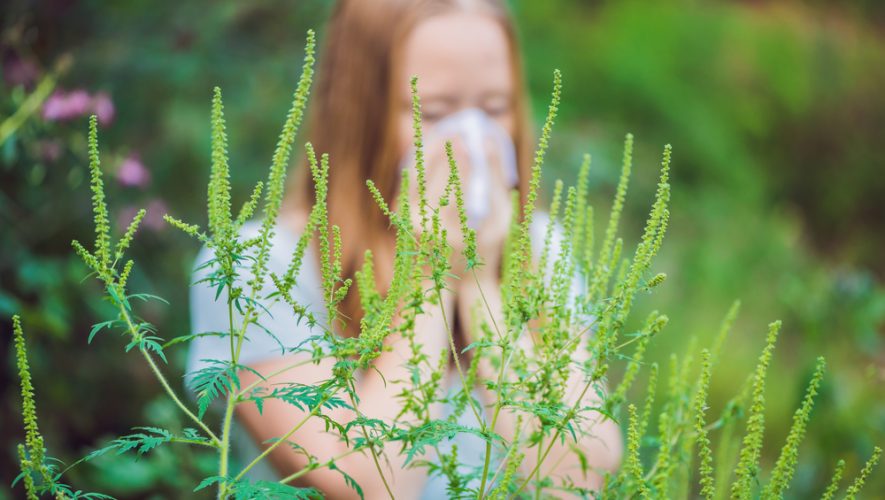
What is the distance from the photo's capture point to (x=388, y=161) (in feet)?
5.72

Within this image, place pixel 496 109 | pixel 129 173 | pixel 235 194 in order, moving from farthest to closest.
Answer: pixel 235 194, pixel 129 173, pixel 496 109

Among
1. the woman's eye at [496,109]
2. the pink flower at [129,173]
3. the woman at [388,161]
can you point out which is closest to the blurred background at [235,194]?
the pink flower at [129,173]

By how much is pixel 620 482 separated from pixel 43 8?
7.40 ft

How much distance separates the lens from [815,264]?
5.80 m

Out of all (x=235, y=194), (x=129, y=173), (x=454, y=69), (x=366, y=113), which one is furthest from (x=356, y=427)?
(x=235, y=194)

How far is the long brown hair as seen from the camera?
174cm

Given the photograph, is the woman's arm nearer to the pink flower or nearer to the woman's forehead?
the woman's forehead

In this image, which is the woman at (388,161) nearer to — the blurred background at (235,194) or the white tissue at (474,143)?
the white tissue at (474,143)

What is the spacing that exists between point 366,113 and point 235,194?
74.6 inches

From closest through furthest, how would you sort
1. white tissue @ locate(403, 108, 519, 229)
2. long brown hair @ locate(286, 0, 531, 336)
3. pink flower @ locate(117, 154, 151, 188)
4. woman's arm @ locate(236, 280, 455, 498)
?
woman's arm @ locate(236, 280, 455, 498) < white tissue @ locate(403, 108, 519, 229) < long brown hair @ locate(286, 0, 531, 336) < pink flower @ locate(117, 154, 151, 188)

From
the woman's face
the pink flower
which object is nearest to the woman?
the woman's face

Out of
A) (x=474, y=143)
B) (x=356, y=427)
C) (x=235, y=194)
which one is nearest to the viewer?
(x=356, y=427)

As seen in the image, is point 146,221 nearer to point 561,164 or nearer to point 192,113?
point 192,113

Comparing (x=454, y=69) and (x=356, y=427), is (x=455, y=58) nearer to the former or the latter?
(x=454, y=69)
